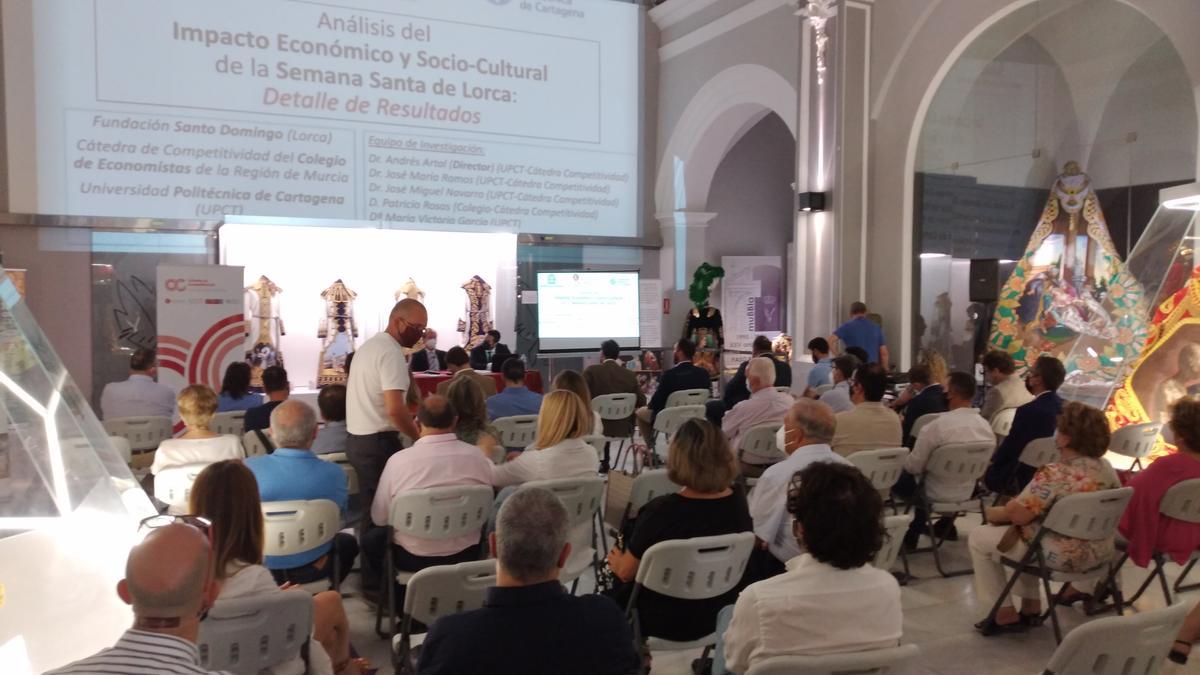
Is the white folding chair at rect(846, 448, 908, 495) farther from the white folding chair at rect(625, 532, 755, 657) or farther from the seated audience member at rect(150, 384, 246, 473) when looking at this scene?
the seated audience member at rect(150, 384, 246, 473)

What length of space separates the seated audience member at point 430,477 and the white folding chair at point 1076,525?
216cm

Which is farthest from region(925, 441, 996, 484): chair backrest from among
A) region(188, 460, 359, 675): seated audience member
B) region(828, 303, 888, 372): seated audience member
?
region(828, 303, 888, 372): seated audience member

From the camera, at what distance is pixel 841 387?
564 centimetres

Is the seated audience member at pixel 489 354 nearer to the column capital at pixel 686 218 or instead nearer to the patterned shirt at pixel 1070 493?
the column capital at pixel 686 218

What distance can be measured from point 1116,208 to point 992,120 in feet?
5.03

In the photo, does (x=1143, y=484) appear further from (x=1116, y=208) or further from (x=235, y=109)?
(x=235, y=109)

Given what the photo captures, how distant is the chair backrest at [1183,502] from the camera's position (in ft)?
11.5

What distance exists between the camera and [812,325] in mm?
9031

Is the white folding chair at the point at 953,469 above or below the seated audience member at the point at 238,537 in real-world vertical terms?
below

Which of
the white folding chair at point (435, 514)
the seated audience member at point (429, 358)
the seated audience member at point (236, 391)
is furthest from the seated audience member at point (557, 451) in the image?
the seated audience member at point (429, 358)

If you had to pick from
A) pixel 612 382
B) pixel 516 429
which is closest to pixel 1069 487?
pixel 516 429

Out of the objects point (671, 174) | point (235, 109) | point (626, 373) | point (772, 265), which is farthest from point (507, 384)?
point (772, 265)

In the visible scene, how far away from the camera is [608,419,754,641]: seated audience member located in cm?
282

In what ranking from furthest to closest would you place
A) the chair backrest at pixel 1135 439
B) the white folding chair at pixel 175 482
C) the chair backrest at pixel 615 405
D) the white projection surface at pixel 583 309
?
the white projection surface at pixel 583 309, the chair backrest at pixel 615 405, the chair backrest at pixel 1135 439, the white folding chair at pixel 175 482
